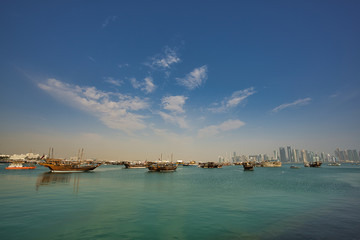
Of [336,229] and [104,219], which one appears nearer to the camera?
[336,229]

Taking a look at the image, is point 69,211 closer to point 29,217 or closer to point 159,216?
point 29,217

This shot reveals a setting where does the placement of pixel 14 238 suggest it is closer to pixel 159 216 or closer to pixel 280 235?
pixel 159 216

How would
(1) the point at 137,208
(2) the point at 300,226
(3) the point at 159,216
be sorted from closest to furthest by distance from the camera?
(2) the point at 300,226
(3) the point at 159,216
(1) the point at 137,208


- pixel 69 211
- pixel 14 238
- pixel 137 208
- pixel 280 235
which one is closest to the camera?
pixel 14 238

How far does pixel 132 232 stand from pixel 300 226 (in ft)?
39.4

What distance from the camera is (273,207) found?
1917cm

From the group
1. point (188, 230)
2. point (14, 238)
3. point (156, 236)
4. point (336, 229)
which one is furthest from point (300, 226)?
point (14, 238)

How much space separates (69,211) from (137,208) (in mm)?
6093

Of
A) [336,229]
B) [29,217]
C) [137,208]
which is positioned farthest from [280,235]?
[29,217]

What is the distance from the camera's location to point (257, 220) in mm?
14609

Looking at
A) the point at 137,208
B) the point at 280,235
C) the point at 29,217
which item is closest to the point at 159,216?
A: the point at 137,208

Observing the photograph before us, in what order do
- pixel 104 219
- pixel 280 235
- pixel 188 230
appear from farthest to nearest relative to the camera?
pixel 104 219
pixel 188 230
pixel 280 235

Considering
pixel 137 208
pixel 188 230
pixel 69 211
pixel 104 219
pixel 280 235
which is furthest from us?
pixel 137 208

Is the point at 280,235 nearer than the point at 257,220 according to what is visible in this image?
Yes
